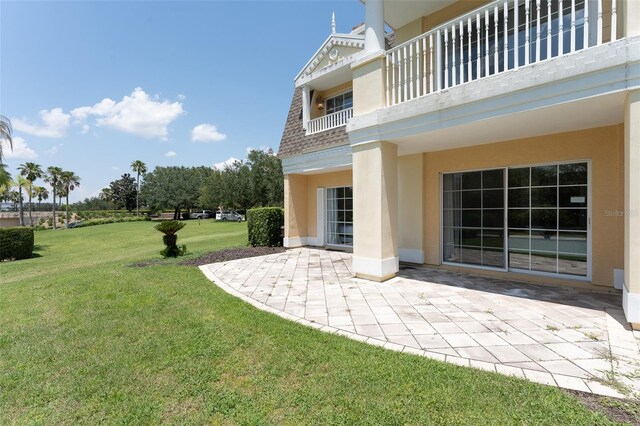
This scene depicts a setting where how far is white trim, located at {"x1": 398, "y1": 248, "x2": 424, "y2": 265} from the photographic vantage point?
768 cm

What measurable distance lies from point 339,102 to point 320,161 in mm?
2541

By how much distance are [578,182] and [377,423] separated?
20.6 ft

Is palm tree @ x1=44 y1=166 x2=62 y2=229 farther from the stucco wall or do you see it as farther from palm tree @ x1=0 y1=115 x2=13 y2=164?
the stucco wall

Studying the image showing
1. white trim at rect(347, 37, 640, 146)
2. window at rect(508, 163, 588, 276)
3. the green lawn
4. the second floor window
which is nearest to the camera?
the green lawn

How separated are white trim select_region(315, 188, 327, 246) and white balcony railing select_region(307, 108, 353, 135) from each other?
2.41 meters

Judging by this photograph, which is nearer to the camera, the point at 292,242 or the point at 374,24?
the point at 374,24

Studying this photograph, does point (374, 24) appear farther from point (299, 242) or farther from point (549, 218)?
point (299, 242)

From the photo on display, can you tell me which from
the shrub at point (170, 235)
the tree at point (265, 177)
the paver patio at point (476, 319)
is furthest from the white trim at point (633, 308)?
the tree at point (265, 177)

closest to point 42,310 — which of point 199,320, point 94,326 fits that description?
point 94,326

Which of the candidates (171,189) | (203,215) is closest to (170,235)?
(171,189)

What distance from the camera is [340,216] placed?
11078 millimetres

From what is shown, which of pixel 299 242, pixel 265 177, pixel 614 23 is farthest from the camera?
pixel 265 177

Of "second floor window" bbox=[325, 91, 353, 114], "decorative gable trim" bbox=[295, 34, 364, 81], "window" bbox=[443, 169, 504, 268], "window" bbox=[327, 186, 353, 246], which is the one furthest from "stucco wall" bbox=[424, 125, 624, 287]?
"decorative gable trim" bbox=[295, 34, 364, 81]

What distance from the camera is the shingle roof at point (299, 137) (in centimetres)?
970
